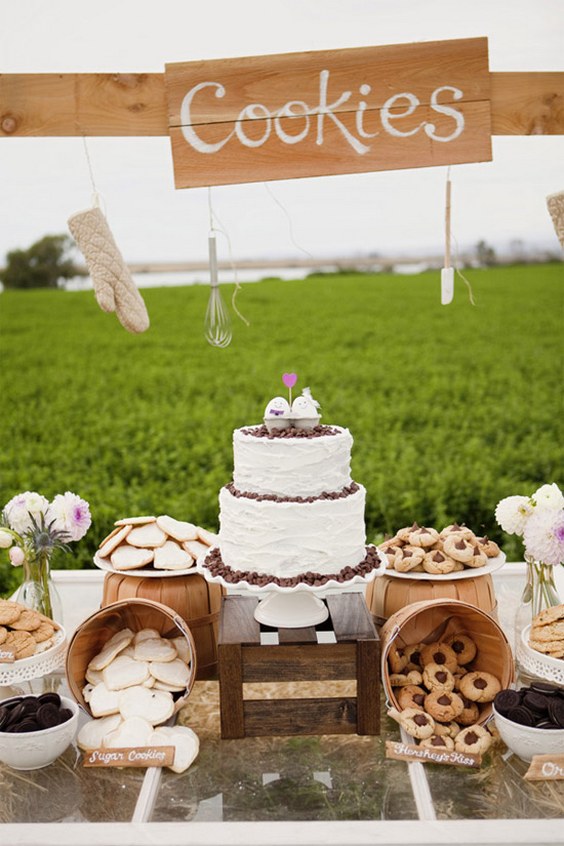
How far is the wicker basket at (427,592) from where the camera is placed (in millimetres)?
3125

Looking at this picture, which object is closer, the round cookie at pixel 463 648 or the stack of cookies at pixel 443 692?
the stack of cookies at pixel 443 692

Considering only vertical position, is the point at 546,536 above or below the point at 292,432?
below

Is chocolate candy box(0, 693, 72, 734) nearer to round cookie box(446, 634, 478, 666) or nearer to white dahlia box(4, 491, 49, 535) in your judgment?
white dahlia box(4, 491, 49, 535)

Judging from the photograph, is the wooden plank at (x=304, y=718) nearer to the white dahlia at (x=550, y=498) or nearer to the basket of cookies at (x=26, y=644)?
the basket of cookies at (x=26, y=644)

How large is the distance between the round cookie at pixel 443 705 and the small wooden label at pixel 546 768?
0.32 metres

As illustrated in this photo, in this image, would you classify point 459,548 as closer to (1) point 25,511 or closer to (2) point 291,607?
(2) point 291,607

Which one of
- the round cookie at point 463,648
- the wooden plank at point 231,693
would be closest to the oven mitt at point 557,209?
the round cookie at point 463,648

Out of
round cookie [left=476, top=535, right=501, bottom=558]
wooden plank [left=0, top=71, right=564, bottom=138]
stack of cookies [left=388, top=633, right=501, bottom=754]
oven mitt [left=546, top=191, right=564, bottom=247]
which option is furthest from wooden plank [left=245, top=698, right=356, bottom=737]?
wooden plank [left=0, top=71, right=564, bottom=138]

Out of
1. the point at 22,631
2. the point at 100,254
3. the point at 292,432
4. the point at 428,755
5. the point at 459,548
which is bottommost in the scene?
the point at 428,755

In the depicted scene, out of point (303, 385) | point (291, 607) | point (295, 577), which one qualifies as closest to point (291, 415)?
point (295, 577)

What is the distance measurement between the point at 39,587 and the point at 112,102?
1737 mm

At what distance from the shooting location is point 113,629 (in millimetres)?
3133

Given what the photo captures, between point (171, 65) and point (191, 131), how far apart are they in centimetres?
21

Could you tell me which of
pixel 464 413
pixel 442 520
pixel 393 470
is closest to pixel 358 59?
pixel 442 520
